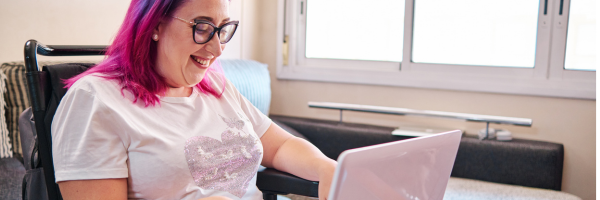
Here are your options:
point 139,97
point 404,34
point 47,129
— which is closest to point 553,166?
point 404,34

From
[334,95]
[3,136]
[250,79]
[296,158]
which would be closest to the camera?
[296,158]

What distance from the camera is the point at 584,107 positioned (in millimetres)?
2064

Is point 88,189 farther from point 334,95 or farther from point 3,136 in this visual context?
point 334,95

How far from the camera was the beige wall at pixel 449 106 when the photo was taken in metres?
2.09

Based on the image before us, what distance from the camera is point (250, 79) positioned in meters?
2.14

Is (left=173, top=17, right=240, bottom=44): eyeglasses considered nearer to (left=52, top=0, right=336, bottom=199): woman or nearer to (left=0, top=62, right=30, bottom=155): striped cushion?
(left=52, top=0, right=336, bottom=199): woman

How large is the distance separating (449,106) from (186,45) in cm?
165

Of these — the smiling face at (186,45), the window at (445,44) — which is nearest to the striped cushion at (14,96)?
the smiling face at (186,45)

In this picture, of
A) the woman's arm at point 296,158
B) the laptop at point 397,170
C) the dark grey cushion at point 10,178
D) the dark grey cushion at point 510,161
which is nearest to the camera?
the laptop at point 397,170

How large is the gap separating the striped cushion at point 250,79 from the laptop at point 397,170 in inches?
49.5

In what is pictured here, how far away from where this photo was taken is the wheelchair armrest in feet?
3.89

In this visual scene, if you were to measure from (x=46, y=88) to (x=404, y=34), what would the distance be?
185 cm

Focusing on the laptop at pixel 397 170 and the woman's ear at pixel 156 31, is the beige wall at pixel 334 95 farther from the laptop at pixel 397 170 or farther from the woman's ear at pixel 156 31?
the laptop at pixel 397 170

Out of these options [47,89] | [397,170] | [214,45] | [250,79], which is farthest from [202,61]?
[250,79]
